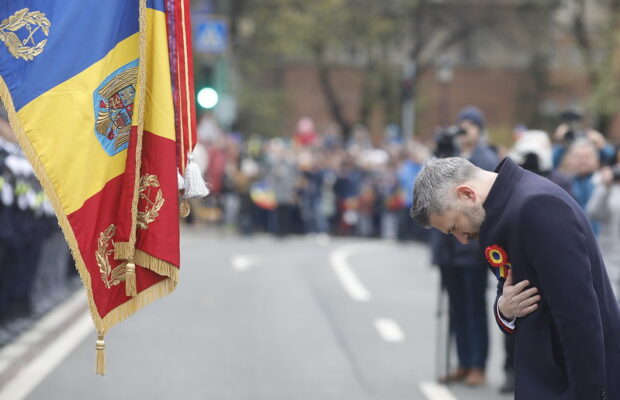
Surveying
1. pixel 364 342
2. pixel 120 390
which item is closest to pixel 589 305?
pixel 120 390

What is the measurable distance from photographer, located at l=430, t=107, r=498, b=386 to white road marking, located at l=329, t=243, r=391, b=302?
537 cm

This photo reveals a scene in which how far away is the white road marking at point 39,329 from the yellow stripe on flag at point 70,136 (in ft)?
16.9

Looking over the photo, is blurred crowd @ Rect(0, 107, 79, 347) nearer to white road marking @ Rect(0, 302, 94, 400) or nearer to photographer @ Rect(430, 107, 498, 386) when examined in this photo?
white road marking @ Rect(0, 302, 94, 400)

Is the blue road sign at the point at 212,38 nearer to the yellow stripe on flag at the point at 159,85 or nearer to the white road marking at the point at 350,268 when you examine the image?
the white road marking at the point at 350,268

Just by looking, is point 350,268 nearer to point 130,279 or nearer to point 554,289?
point 130,279

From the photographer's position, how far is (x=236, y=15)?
44.4m

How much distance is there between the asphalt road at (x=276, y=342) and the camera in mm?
9171

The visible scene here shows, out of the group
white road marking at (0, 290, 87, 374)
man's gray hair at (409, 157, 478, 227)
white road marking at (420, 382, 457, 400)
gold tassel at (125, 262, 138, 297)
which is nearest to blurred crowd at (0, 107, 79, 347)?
white road marking at (0, 290, 87, 374)

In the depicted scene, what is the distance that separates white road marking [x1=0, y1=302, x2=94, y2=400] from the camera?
8914 millimetres

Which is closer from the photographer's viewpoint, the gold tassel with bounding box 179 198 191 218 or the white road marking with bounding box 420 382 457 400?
the gold tassel with bounding box 179 198 191 218

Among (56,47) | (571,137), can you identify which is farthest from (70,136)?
(571,137)

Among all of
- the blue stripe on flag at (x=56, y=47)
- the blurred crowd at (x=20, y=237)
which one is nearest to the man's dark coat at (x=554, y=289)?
the blue stripe on flag at (x=56, y=47)

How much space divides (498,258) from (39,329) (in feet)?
27.6

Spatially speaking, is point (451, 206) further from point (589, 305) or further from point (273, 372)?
point (273, 372)
